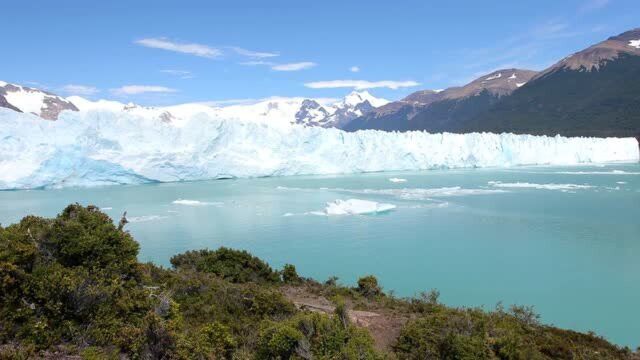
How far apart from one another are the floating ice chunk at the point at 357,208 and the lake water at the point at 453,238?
265 millimetres

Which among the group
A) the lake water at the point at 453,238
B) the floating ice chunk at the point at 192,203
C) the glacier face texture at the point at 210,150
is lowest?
the lake water at the point at 453,238

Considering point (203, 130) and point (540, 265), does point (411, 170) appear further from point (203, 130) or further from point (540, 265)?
point (540, 265)

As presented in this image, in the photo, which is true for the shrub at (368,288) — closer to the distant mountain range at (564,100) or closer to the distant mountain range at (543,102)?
the distant mountain range at (543,102)

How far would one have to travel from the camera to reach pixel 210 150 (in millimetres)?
33531

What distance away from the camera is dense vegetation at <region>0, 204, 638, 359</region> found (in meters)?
3.74

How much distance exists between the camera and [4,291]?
3922 mm

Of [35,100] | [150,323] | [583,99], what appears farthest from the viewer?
[35,100]

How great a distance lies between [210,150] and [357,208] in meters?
18.0

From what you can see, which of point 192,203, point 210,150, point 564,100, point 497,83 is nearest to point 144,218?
point 192,203

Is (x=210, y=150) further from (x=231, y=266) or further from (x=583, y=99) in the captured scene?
(x=583, y=99)

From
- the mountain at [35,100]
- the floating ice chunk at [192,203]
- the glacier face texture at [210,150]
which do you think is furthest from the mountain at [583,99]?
→ the mountain at [35,100]

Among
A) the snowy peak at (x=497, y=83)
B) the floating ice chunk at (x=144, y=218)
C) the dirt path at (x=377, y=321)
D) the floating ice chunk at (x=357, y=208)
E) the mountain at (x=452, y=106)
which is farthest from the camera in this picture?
the snowy peak at (x=497, y=83)

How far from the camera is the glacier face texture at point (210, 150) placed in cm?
2861

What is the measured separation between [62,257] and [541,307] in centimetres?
705
